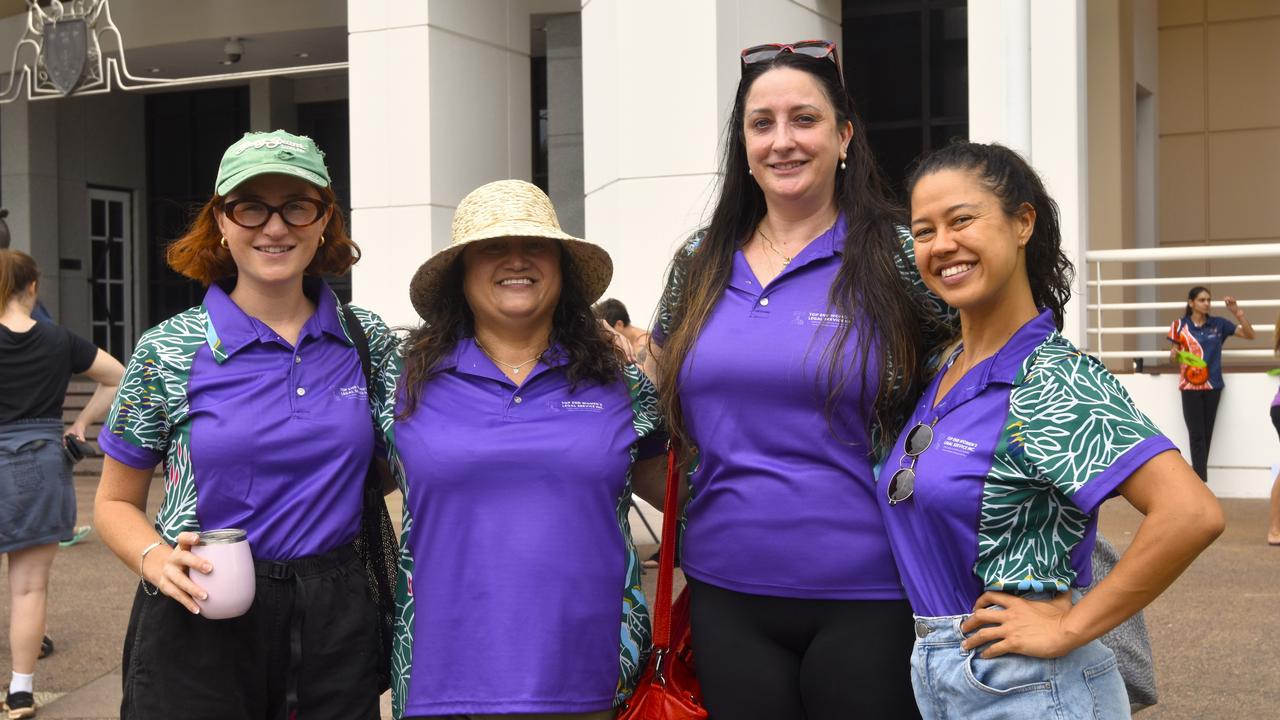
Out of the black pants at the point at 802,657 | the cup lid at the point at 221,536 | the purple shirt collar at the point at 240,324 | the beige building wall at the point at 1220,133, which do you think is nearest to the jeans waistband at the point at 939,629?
the black pants at the point at 802,657

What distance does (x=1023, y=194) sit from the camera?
2.58 metres

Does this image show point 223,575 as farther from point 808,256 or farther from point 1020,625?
point 1020,625

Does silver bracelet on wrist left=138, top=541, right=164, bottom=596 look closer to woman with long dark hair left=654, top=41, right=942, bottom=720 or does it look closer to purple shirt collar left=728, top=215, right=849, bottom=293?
woman with long dark hair left=654, top=41, right=942, bottom=720

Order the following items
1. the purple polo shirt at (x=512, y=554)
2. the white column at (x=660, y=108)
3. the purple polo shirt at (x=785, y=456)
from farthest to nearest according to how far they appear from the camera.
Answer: the white column at (x=660, y=108) < the purple polo shirt at (x=512, y=554) < the purple polo shirt at (x=785, y=456)

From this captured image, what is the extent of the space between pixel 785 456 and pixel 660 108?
7.87m

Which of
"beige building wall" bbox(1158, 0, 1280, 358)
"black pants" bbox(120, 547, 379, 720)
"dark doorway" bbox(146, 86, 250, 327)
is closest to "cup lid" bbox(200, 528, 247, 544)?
"black pants" bbox(120, 547, 379, 720)

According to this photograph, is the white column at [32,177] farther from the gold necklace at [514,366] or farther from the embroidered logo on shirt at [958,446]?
the embroidered logo on shirt at [958,446]

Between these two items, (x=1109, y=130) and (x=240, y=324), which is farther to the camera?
(x=1109, y=130)

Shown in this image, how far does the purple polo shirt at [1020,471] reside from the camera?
7.63 ft

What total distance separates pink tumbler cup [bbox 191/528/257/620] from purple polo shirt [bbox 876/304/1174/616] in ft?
4.55

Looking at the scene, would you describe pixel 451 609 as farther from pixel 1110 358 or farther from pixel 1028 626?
pixel 1110 358

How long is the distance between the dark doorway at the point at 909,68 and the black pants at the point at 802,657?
14.2m

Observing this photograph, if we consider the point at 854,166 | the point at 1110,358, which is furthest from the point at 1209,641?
the point at 1110,358

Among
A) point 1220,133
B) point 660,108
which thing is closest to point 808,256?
point 660,108
